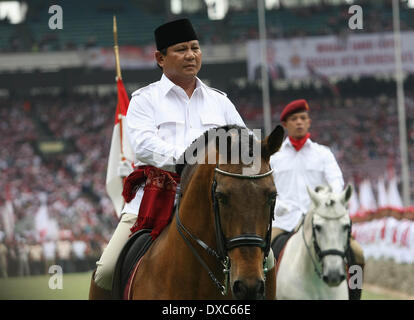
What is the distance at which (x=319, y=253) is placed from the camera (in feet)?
24.9

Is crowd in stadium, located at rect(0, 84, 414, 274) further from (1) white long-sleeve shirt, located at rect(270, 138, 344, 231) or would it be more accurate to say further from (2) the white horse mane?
(2) the white horse mane

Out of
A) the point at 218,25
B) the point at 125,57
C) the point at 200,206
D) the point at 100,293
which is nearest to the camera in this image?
the point at 200,206

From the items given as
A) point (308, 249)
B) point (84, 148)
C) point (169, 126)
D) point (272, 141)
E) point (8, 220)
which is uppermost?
point (84, 148)

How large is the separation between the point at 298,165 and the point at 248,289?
5.35 m

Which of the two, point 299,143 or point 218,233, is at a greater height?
point 299,143

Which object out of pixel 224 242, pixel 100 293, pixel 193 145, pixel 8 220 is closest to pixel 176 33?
pixel 193 145

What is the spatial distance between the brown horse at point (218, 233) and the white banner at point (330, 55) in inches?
1446

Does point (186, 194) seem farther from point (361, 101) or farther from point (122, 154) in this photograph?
point (361, 101)

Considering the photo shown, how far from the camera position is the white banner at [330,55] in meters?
41.0

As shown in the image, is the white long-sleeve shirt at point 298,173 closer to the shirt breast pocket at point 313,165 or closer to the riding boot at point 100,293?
the shirt breast pocket at point 313,165

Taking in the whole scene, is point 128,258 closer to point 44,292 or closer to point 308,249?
point 308,249

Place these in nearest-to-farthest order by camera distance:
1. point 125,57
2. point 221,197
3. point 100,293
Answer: point 221,197, point 100,293, point 125,57

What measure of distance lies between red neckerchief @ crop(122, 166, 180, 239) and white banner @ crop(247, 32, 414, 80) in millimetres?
36197
